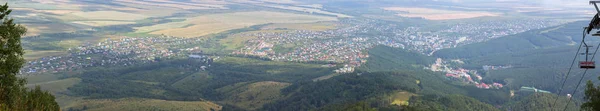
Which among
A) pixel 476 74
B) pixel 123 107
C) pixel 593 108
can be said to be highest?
pixel 593 108

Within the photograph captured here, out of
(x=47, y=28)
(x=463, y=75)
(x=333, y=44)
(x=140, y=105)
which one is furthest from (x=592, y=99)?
(x=47, y=28)

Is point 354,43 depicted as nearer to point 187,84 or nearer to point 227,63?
point 227,63

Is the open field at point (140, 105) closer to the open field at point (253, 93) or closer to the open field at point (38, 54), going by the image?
the open field at point (253, 93)

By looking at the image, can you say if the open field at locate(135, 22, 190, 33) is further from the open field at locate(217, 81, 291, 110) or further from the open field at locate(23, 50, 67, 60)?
the open field at locate(217, 81, 291, 110)

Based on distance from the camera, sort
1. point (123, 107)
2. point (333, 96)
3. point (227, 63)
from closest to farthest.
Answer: point (123, 107), point (333, 96), point (227, 63)

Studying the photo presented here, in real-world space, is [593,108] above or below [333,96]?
above

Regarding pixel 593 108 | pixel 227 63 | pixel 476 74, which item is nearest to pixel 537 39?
pixel 476 74
